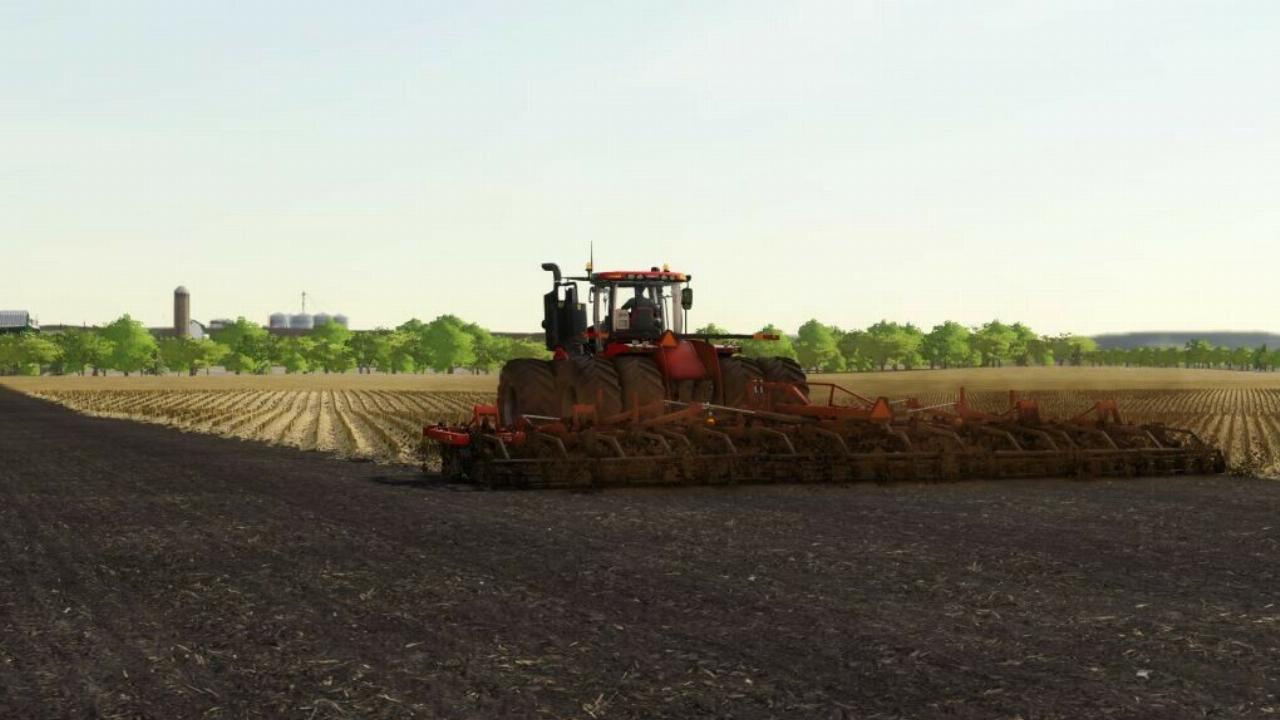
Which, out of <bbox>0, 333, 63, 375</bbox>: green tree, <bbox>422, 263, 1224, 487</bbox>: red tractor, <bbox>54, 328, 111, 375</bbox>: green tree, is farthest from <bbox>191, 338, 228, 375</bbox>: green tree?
<bbox>422, 263, 1224, 487</bbox>: red tractor

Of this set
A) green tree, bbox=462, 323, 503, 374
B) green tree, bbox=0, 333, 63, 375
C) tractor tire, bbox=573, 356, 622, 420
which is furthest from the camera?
green tree, bbox=462, 323, 503, 374

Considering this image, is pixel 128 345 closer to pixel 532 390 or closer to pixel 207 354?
pixel 207 354

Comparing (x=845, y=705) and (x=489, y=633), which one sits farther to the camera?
(x=489, y=633)

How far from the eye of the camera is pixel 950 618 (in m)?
7.93

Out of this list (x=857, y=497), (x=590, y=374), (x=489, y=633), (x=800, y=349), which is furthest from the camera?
(x=800, y=349)

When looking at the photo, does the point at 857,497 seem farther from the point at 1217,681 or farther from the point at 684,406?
the point at 1217,681

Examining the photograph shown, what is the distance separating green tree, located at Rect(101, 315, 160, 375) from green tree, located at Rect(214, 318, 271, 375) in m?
9.56

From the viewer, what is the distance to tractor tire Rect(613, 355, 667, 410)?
54.4 ft

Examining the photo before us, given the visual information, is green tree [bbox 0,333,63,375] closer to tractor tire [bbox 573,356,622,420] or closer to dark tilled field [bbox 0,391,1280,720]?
dark tilled field [bbox 0,391,1280,720]

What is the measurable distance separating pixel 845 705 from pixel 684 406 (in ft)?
36.0

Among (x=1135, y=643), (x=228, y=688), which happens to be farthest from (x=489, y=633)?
(x=1135, y=643)

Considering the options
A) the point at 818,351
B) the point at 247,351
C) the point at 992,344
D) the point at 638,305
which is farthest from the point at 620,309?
the point at 992,344

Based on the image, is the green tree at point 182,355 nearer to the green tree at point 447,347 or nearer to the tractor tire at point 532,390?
the green tree at point 447,347

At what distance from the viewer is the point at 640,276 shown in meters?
18.1
